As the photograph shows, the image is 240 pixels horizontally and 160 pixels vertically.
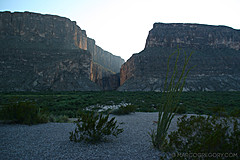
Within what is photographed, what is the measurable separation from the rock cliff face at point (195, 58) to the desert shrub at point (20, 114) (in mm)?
37714

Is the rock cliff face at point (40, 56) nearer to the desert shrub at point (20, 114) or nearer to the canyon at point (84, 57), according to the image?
the canyon at point (84, 57)

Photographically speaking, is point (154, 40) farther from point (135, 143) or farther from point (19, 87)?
point (135, 143)

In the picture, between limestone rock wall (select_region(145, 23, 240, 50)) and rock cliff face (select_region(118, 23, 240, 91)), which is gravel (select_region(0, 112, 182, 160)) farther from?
limestone rock wall (select_region(145, 23, 240, 50))

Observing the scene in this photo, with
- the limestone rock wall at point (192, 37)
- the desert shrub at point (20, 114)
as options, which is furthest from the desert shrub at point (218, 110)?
the limestone rock wall at point (192, 37)

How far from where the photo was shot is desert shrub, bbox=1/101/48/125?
4.93 metres

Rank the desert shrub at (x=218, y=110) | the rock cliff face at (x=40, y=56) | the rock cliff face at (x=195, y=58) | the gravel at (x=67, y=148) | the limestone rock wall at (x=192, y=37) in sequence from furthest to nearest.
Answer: the limestone rock wall at (x=192, y=37) → the rock cliff face at (x=195, y=58) → the rock cliff face at (x=40, y=56) → the desert shrub at (x=218, y=110) → the gravel at (x=67, y=148)

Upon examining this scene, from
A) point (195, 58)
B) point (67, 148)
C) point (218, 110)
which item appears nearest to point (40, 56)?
point (195, 58)

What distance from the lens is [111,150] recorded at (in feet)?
9.61

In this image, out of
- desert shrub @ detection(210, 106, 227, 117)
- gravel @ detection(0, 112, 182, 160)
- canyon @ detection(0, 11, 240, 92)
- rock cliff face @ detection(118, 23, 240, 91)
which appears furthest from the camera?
rock cliff face @ detection(118, 23, 240, 91)

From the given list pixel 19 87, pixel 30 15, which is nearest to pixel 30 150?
pixel 19 87

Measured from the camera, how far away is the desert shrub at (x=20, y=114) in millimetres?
4934

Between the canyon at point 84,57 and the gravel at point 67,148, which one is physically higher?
the canyon at point 84,57

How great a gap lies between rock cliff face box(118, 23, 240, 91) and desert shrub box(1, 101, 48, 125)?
1485 inches

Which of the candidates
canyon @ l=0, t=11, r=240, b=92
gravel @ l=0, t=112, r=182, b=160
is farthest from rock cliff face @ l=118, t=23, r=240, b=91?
gravel @ l=0, t=112, r=182, b=160
